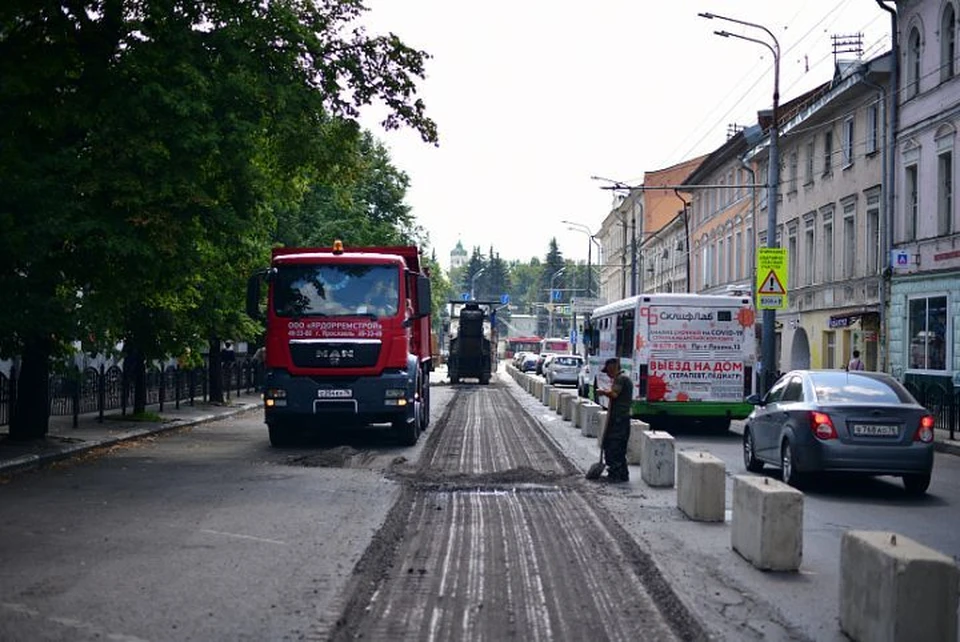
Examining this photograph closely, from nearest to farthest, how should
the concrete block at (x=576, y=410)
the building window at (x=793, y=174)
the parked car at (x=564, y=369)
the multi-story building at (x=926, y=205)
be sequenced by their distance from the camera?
the concrete block at (x=576, y=410) → the multi-story building at (x=926, y=205) → the building window at (x=793, y=174) → the parked car at (x=564, y=369)

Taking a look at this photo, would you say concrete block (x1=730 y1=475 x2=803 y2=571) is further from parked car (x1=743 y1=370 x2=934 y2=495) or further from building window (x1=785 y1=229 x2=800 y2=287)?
building window (x1=785 y1=229 x2=800 y2=287)

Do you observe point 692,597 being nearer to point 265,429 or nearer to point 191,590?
point 191,590

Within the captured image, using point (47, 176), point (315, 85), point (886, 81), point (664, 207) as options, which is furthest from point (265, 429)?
point (664, 207)

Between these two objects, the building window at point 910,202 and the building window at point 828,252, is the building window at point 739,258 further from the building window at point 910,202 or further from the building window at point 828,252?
the building window at point 910,202

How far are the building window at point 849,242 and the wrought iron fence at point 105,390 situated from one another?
2119 centimetres

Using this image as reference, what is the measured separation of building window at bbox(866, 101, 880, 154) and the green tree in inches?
824

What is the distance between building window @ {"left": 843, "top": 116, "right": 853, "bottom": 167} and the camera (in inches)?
1455

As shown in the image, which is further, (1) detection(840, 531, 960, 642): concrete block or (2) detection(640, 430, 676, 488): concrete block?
(2) detection(640, 430, 676, 488): concrete block

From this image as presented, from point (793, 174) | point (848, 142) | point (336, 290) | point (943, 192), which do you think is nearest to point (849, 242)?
point (848, 142)

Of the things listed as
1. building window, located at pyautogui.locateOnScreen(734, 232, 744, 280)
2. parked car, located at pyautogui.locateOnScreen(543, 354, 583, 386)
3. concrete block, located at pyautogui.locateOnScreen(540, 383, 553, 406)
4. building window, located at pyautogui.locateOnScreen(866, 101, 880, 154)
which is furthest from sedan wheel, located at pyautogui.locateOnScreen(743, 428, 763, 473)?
parked car, located at pyautogui.locateOnScreen(543, 354, 583, 386)

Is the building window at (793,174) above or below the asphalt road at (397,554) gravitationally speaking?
above

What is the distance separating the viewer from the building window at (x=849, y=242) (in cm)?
3675

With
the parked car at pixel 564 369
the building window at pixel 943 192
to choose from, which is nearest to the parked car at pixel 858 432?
the building window at pixel 943 192

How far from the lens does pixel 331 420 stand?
62.4 ft
